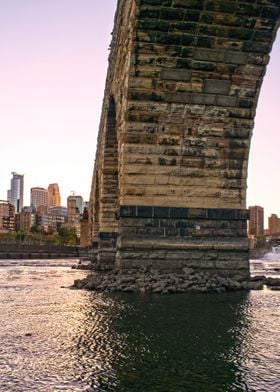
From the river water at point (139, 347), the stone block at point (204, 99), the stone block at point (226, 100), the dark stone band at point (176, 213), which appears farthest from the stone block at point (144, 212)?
the river water at point (139, 347)

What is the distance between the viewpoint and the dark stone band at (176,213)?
16922 millimetres

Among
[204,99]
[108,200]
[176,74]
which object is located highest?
[176,74]

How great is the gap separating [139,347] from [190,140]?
11476mm

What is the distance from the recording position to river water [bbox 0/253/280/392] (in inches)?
195

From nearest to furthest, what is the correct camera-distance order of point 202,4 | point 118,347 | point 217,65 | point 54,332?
point 118,347, point 54,332, point 202,4, point 217,65

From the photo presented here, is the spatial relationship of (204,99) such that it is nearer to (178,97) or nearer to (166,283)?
(178,97)

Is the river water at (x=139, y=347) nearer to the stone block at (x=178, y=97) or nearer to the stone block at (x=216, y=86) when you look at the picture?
the stone block at (x=178, y=97)

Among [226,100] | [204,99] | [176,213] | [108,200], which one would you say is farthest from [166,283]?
[108,200]

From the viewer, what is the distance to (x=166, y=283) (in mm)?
15086

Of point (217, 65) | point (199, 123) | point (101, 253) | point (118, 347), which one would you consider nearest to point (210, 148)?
point (199, 123)

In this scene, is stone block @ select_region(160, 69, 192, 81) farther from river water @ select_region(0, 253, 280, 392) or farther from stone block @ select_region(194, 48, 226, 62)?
river water @ select_region(0, 253, 280, 392)

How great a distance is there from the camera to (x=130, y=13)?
1683 cm

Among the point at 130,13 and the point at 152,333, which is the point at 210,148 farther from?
the point at 152,333

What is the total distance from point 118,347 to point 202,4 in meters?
12.1
